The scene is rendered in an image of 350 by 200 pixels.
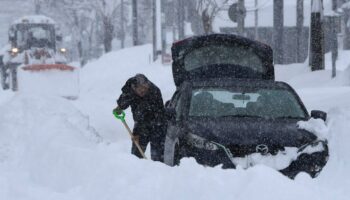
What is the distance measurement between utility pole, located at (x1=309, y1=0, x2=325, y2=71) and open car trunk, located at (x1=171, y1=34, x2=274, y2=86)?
9.95m

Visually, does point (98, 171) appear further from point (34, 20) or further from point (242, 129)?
point (34, 20)

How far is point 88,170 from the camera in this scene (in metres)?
6.70

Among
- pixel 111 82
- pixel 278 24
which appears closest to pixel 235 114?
pixel 278 24

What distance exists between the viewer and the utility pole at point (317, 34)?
18.8m

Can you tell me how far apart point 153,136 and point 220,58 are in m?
1.45

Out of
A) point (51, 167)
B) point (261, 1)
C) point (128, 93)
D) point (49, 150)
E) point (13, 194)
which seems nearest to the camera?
point (13, 194)

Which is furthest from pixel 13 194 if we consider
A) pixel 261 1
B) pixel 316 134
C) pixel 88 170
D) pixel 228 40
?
pixel 261 1

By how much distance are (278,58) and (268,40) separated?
89.9 ft

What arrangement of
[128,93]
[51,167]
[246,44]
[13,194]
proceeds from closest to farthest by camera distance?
[13,194] < [51,167] < [128,93] < [246,44]

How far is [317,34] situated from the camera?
18828 millimetres

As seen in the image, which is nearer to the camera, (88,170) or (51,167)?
(88,170)

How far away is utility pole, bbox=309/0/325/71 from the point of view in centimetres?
1875

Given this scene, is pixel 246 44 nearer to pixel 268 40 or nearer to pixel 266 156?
pixel 266 156

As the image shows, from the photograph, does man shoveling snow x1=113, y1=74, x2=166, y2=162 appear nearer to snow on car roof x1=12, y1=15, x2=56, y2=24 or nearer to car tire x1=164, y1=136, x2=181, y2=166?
car tire x1=164, y1=136, x2=181, y2=166
